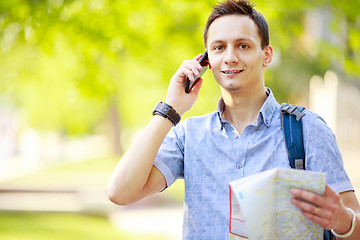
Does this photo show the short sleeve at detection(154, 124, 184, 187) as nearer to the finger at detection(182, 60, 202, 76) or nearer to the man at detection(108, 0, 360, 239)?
the man at detection(108, 0, 360, 239)

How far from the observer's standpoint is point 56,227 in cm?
945

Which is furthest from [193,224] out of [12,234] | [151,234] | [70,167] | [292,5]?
[70,167]

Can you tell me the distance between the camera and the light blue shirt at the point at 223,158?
6.66 feet

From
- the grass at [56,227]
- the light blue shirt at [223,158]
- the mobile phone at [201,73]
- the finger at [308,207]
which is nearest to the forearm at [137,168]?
the light blue shirt at [223,158]

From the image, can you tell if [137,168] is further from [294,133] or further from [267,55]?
[267,55]

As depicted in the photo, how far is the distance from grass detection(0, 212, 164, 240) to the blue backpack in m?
6.12

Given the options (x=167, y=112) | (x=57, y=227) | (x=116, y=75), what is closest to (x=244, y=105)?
(x=167, y=112)

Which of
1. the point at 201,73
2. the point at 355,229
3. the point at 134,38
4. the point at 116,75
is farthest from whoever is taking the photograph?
the point at 116,75

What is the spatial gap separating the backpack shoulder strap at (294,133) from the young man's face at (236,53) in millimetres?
228

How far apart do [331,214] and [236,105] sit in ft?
2.52

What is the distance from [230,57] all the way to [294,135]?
1.54ft

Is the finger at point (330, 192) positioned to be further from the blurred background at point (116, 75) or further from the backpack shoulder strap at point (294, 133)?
the blurred background at point (116, 75)

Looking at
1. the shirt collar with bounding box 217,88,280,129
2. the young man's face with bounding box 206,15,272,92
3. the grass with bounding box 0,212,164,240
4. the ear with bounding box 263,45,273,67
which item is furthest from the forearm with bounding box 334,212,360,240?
the grass with bounding box 0,212,164,240

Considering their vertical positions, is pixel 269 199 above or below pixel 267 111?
below
